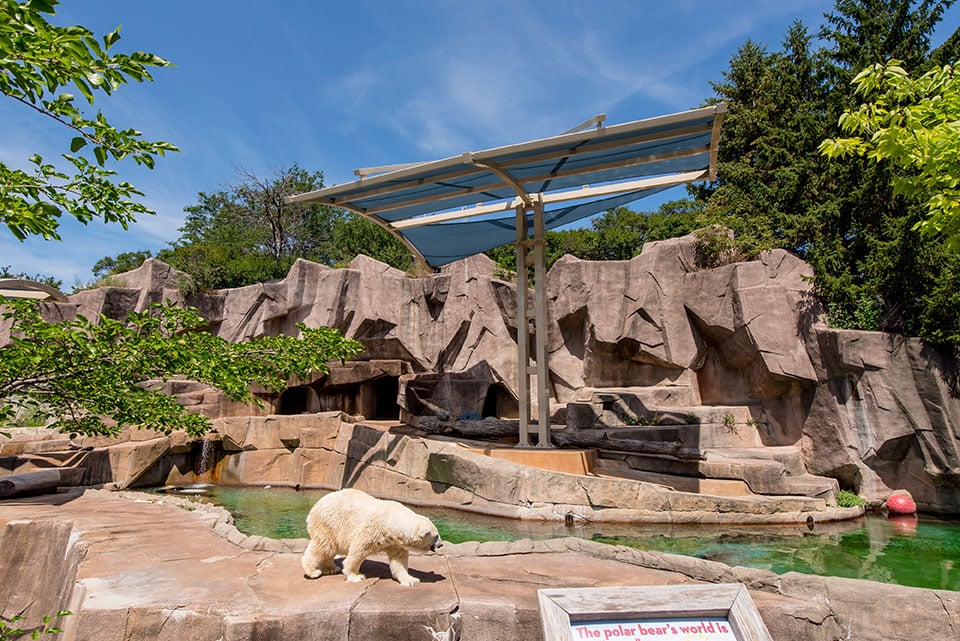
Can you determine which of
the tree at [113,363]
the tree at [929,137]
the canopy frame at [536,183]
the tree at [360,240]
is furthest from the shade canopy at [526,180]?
the tree at [360,240]

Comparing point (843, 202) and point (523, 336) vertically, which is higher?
point (843, 202)

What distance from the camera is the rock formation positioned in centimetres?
1125

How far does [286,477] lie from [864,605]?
12.1m

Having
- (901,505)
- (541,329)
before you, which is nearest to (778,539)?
(901,505)

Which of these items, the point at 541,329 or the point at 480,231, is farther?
the point at 480,231

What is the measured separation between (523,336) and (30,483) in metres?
8.83

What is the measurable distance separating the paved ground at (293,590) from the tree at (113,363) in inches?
51.7

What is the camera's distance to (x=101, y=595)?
11.1 feet

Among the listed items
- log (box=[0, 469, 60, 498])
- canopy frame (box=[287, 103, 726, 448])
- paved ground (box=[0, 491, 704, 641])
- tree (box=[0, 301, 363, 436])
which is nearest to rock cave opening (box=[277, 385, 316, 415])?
canopy frame (box=[287, 103, 726, 448])

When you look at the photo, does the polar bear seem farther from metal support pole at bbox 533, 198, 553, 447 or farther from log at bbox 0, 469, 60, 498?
log at bbox 0, 469, 60, 498

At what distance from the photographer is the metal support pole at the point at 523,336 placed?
1141 centimetres

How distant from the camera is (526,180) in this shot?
11.0 meters

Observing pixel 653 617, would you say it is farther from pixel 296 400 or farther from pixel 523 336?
pixel 296 400

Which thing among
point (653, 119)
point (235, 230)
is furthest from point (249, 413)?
point (235, 230)
